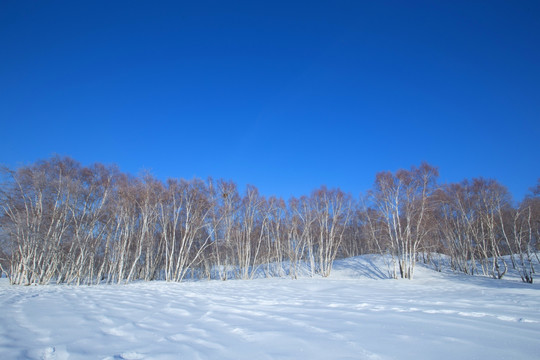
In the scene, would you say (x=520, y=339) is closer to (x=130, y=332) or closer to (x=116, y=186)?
(x=130, y=332)

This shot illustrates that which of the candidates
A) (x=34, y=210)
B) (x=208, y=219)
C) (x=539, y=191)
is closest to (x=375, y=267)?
(x=539, y=191)

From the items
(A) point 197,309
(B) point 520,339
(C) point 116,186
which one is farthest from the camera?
(C) point 116,186

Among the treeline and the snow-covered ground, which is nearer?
the snow-covered ground

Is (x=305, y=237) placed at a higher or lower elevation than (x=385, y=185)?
lower

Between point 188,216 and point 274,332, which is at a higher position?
point 188,216

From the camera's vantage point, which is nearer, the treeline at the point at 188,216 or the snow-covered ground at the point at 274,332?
the snow-covered ground at the point at 274,332

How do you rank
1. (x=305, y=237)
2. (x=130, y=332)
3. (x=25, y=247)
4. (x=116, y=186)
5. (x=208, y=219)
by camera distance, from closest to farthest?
(x=130, y=332) < (x=25, y=247) < (x=116, y=186) < (x=208, y=219) < (x=305, y=237)

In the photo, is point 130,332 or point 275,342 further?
point 130,332

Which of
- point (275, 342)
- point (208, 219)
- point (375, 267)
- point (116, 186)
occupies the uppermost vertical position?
point (116, 186)

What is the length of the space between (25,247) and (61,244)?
2.26 meters

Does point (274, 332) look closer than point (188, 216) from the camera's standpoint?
Yes

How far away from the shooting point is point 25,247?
16.6 m

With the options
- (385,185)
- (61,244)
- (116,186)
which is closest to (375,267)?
(385,185)

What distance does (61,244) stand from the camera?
18.7 metres
